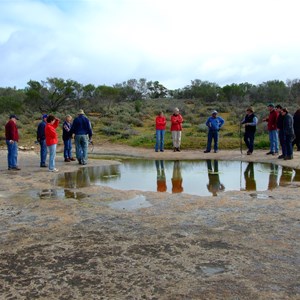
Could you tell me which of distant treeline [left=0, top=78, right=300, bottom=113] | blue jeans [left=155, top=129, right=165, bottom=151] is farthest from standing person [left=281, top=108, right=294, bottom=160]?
distant treeline [left=0, top=78, right=300, bottom=113]

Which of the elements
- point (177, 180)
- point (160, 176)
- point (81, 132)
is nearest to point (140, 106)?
point (81, 132)

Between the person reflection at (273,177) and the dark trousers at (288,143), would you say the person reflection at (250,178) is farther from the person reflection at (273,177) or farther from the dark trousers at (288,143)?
the dark trousers at (288,143)

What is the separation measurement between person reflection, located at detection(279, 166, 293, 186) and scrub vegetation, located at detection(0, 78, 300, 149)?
5.79 meters

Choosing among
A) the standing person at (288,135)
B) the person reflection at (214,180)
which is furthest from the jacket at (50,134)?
the standing person at (288,135)

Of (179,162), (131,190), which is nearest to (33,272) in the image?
(131,190)

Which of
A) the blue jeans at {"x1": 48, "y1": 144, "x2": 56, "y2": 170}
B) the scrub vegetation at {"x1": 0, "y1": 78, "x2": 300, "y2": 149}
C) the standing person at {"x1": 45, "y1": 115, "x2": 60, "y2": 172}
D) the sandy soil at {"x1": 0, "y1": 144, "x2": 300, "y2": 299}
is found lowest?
the sandy soil at {"x1": 0, "y1": 144, "x2": 300, "y2": 299}

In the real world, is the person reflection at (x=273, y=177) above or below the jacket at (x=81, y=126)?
below

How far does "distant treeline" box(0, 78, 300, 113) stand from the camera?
43097 millimetres

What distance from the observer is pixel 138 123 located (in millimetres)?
29969

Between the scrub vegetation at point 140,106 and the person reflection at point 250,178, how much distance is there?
552cm

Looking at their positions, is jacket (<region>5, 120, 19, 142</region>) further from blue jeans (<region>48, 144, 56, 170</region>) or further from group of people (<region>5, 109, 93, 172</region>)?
blue jeans (<region>48, 144, 56, 170</region>)

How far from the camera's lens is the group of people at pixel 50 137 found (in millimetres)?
Answer: 12391

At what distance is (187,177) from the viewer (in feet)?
36.9

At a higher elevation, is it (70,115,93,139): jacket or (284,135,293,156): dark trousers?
(70,115,93,139): jacket
